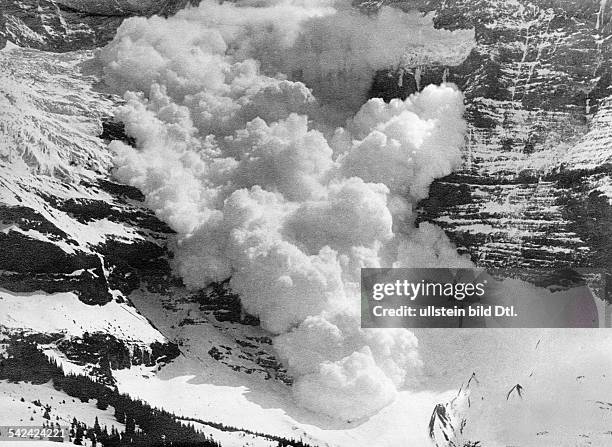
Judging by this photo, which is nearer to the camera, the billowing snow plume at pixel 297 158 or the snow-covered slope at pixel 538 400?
the snow-covered slope at pixel 538 400

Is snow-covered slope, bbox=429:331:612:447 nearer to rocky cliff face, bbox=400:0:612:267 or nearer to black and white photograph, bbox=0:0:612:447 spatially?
black and white photograph, bbox=0:0:612:447

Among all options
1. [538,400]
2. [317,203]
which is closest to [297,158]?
[317,203]

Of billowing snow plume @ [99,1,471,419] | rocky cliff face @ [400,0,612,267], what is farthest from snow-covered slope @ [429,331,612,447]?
rocky cliff face @ [400,0,612,267]

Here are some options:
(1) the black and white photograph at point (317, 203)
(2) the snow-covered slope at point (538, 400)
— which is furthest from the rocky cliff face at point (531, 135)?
(2) the snow-covered slope at point (538, 400)

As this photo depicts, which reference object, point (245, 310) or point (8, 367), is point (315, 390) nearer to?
point (245, 310)

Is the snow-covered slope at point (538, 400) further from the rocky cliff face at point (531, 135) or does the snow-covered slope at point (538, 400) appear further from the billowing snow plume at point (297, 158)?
the rocky cliff face at point (531, 135)

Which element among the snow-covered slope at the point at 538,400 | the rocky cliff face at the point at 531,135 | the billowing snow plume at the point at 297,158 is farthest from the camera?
the billowing snow plume at the point at 297,158
